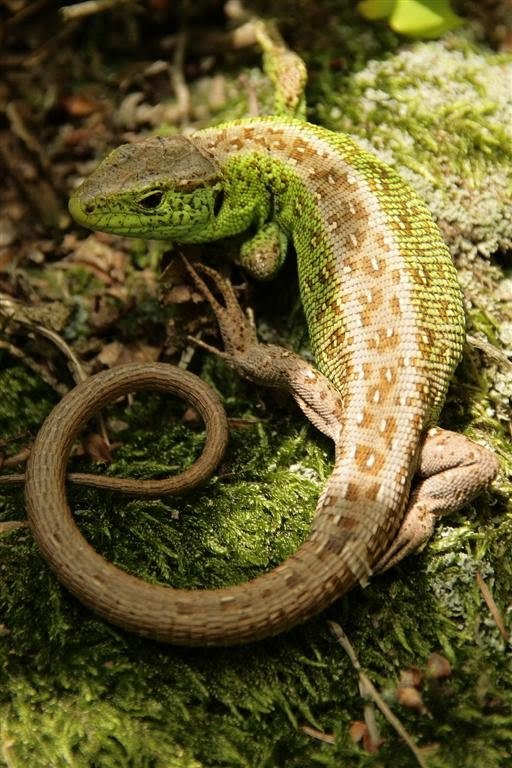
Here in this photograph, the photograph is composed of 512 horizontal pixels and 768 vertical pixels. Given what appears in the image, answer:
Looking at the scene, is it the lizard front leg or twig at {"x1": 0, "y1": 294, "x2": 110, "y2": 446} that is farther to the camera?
twig at {"x1": 0, "y1": 294, "x2": 110, "y2": 446}

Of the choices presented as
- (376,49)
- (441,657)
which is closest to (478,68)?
(376,49)

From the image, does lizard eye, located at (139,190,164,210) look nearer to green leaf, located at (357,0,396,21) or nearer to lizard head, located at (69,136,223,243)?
lizard head, located at (69,136,223,243)

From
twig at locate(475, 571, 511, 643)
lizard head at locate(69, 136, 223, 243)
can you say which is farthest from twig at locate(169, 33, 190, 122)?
twig at locate(475, 571, 511, 643)

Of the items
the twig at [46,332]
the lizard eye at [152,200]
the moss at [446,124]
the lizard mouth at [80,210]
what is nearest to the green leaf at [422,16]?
the moss at [446,124]

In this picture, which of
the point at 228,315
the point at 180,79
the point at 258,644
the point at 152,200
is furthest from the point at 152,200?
the point at 258,644

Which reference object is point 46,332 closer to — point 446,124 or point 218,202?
point 218,202

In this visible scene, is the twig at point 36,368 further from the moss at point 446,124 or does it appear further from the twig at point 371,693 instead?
the moss at point 446,124
